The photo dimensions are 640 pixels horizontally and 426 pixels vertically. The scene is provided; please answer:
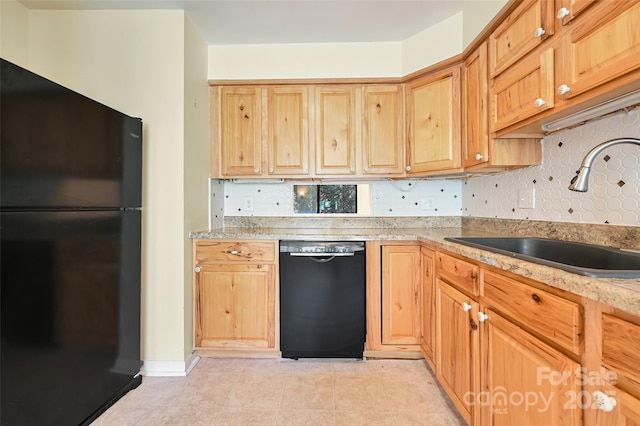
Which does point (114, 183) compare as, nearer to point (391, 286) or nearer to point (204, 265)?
point (204, 265)

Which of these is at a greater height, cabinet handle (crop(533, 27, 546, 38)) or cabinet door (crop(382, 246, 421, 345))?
cabinet handle (crop(533, 27, 546, 38))

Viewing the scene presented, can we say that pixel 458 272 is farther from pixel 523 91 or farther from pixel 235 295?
pixel 235 295

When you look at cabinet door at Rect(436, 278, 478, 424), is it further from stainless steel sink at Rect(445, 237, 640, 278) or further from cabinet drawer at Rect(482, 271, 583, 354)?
stainless steel sink at Rect(445, 237, 640, 278)

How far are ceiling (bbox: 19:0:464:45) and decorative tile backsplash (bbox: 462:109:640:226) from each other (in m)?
1.18

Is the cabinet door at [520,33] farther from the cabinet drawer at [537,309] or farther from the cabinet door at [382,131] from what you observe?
the cabinet drawer at [537,309]

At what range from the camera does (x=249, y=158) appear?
2438 millimetres

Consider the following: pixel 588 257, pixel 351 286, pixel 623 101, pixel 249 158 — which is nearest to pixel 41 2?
pixel 249 158

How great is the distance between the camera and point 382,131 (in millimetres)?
2418

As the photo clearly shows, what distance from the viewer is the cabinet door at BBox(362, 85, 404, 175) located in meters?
2.40

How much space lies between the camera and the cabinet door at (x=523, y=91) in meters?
1.23

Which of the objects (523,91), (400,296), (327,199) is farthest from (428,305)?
(523,91)

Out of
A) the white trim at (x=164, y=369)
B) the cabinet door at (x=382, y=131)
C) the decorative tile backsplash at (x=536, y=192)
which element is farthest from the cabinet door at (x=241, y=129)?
the white trim at (x=164, y=369)

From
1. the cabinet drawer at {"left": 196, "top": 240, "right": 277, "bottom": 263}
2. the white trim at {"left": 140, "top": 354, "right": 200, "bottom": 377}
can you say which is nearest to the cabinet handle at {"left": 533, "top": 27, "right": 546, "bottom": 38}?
the cabinet drawer at {"left": 196, "top": 240, "right": 277, "bottom": 263}

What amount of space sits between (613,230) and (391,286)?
1.21 metres
